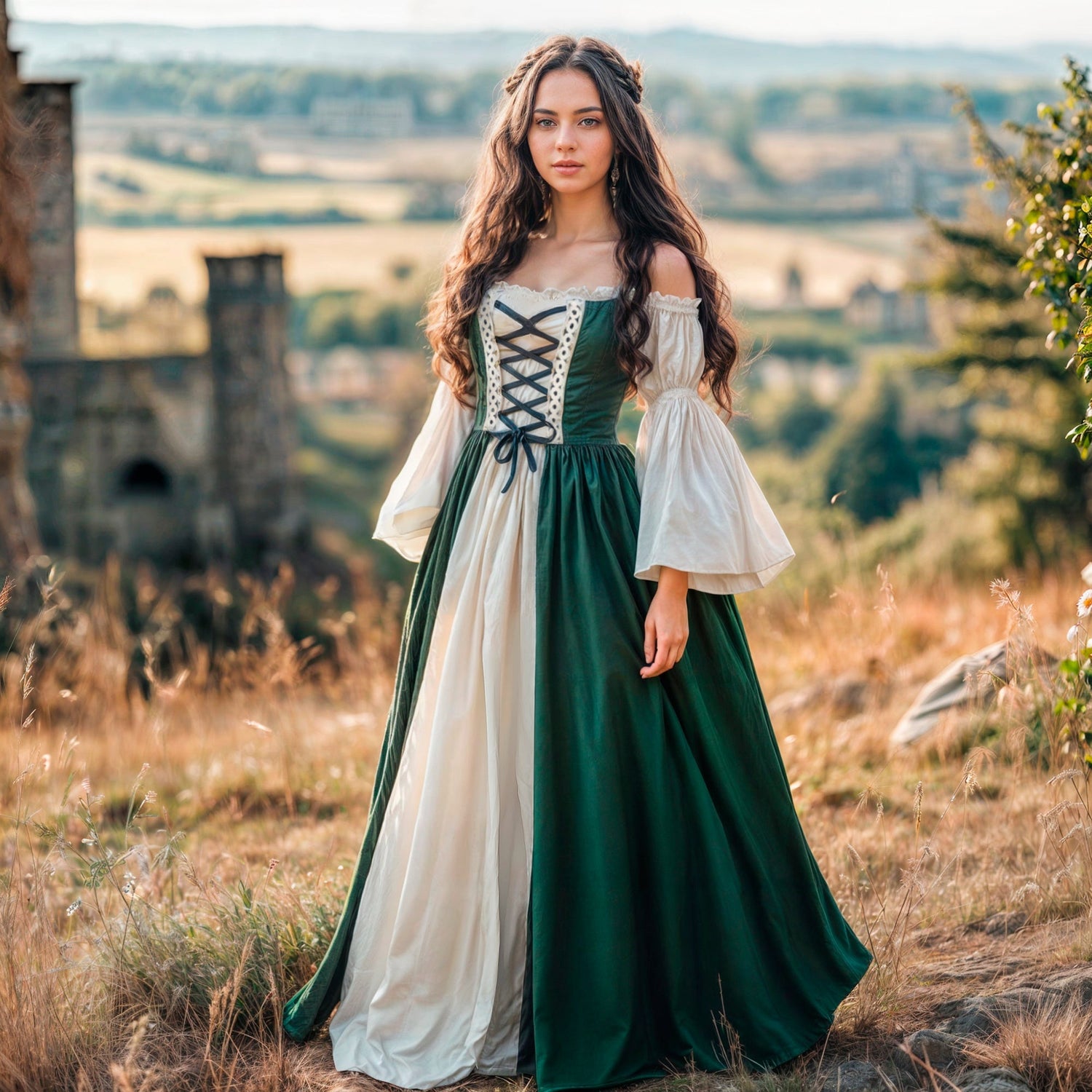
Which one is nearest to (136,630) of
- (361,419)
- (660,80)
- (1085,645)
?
(1085,645)

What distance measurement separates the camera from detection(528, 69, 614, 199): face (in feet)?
8.21

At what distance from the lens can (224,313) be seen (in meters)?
25.0

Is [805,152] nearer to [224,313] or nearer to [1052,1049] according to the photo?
[224,313]

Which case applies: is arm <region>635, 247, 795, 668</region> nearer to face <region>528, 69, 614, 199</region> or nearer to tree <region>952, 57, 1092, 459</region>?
face <region>528, 69, 614, 199</region>

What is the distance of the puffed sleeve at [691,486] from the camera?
2.34 metres

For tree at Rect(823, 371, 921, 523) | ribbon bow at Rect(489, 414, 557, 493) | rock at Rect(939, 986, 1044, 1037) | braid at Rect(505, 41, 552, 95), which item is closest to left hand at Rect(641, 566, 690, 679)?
ribbon bow at Rect(489, 414, 557, 493)

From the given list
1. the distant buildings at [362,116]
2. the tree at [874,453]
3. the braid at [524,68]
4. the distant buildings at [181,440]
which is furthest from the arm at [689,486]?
the distant buildings at [362,116]

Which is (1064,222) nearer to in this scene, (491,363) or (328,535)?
(491,363)

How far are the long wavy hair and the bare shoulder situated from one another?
1 centimetres

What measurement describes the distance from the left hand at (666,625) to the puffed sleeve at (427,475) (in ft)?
1.92

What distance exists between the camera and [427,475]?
2676mm

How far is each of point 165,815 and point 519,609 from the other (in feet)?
3.42

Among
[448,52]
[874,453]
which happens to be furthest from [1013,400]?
[874,453]

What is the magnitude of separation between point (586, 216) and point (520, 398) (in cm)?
43
